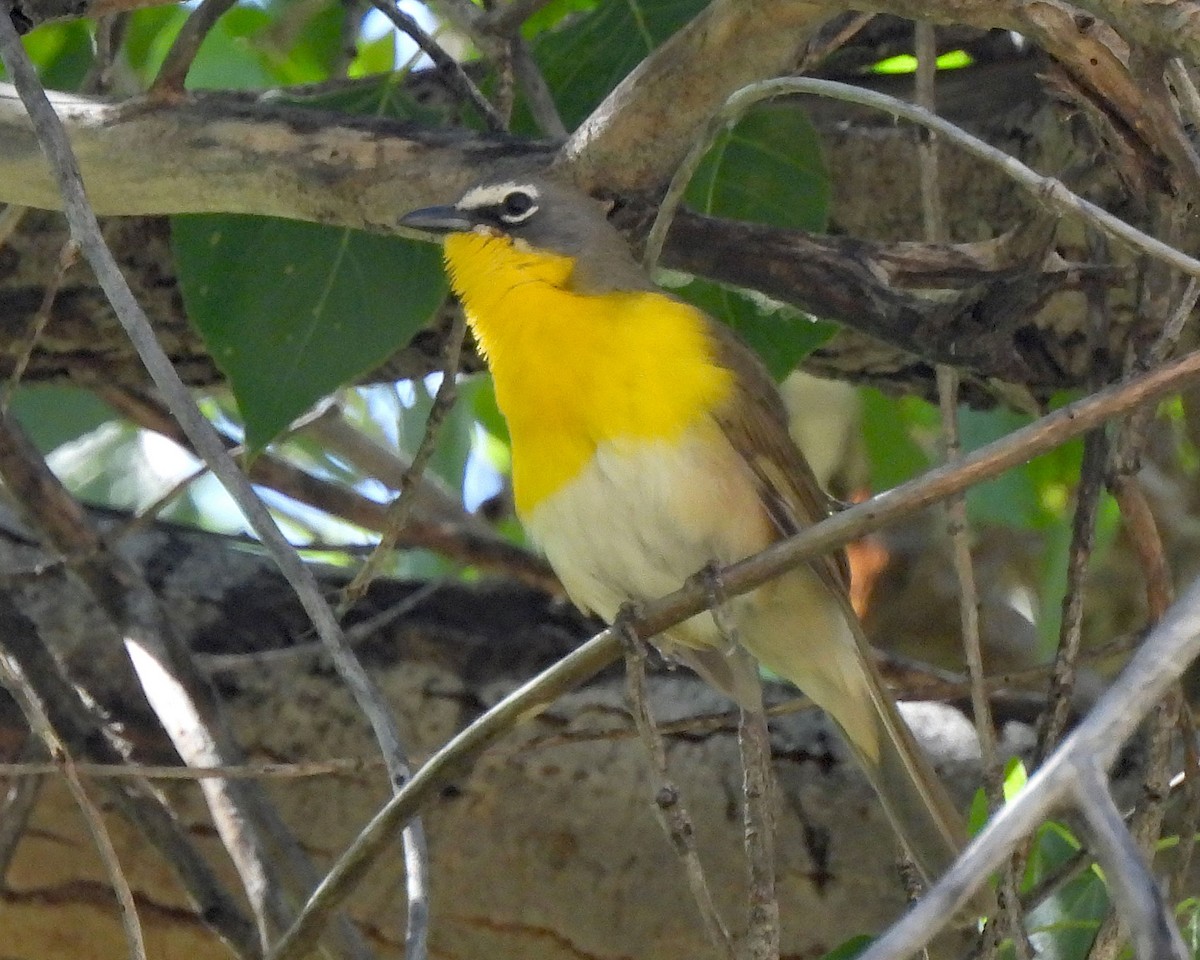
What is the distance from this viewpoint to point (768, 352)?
10.6 ft

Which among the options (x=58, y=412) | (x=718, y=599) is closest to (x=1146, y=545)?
(x=718, y=599)

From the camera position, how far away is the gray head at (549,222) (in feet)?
9.23

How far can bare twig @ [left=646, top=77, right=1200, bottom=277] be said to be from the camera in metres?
1.94

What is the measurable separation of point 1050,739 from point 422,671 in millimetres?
1443

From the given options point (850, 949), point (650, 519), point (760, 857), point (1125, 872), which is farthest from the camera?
point (650, 519)

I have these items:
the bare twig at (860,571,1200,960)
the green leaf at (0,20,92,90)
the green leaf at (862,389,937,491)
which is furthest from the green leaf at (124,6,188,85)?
the bare twig at (860,571,1200,960)

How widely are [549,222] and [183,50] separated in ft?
2.23

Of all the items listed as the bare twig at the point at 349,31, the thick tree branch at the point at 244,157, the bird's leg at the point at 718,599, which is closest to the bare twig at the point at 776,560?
the bird's leg at the point at 718,599

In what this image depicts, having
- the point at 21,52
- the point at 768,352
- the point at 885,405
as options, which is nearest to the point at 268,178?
the point at 21,52

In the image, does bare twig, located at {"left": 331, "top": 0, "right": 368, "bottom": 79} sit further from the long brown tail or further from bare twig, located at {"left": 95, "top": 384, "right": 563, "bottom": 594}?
the long brown tail

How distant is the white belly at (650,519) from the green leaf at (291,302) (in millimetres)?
453

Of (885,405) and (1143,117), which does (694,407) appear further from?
(885,405)

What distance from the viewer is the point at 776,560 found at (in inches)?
73.0

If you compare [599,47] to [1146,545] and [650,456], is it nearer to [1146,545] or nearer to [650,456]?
[650,456]
